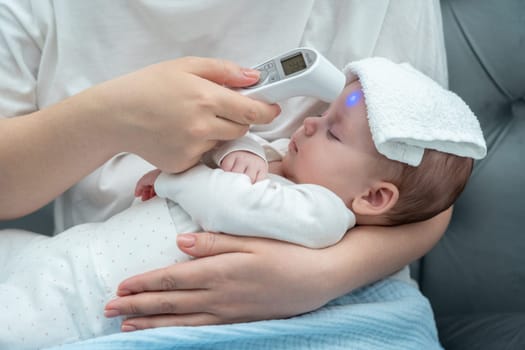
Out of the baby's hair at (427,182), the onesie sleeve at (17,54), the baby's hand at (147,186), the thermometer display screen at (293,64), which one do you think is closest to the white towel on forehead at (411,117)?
the baby's hair at (427,182)

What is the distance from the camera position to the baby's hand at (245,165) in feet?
2.96

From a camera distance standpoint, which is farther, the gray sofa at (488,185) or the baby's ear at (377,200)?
the gray sofa at (488,185)

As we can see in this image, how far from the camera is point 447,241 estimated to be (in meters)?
1.24

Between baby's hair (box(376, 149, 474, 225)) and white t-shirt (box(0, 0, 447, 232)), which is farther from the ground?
white t-shirt (box(0, 0, 447, 232))

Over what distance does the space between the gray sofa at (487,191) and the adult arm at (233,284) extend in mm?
425

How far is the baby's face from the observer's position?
0.94 metres

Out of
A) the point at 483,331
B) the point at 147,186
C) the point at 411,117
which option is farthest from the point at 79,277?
the point at 483,331

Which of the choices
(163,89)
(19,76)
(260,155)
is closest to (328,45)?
(260,155)

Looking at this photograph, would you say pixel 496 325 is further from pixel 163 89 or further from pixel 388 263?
pixel 163 89

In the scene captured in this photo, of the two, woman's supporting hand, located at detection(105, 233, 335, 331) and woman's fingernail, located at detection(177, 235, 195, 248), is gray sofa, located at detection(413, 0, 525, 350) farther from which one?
woman's fingernail, located at detection(177, 235, 195, 248)

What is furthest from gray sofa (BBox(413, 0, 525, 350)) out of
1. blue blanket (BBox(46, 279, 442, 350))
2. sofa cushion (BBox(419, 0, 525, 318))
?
blue blanket (BBox(46, 279, 442, 350))

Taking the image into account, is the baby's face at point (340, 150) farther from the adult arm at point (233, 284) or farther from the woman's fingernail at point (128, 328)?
the woman's fingernail at point (128, 328)

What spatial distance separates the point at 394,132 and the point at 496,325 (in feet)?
1.73

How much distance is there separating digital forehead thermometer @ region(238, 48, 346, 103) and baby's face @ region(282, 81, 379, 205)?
10 centimetres
